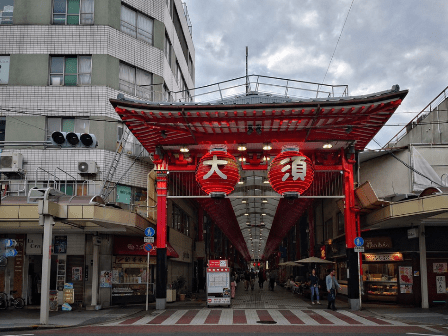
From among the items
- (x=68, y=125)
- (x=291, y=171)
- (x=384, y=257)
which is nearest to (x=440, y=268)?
(x=384, y=257)

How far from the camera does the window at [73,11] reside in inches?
1085

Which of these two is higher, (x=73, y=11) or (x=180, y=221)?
(x=73, y=11)

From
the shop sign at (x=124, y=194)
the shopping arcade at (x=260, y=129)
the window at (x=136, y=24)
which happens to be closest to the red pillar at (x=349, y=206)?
the shopping arcade at (x=260, y=129)

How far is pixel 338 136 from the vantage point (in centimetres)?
2291

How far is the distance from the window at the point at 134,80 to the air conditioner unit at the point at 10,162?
22.3 feet

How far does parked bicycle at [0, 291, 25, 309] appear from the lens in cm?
2273

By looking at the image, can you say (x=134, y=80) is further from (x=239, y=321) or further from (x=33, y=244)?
(x=239, y=321)

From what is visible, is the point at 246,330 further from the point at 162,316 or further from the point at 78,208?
the point at 78,208

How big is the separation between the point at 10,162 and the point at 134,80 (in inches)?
326

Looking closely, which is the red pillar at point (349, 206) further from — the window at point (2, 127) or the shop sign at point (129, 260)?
the window at point (2, 127)

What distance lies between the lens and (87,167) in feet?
82.6

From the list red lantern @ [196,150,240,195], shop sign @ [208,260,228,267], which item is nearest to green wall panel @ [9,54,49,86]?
red lantern @ [196,150,240,195]

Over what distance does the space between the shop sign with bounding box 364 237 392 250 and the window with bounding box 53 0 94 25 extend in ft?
64.6

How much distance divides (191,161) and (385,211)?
9.67 m
